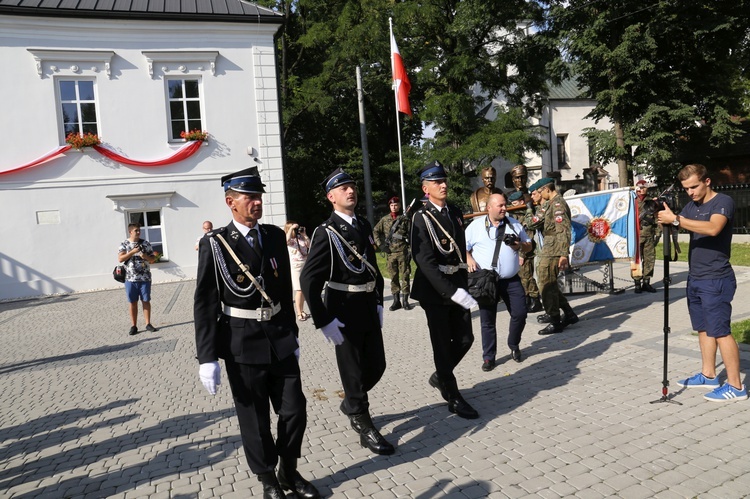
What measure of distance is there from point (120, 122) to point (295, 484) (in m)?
15.8

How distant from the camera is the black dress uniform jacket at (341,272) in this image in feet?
14.1

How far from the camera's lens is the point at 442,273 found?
4918 mm

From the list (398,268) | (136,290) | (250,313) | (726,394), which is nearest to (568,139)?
(398,268)

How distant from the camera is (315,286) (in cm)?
419

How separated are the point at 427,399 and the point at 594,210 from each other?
6.41 m

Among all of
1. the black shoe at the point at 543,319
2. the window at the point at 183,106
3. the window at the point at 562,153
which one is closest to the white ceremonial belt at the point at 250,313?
the black shoe at the point at 543,319

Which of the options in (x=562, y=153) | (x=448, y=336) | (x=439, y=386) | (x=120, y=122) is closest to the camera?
(x=448, y=336)

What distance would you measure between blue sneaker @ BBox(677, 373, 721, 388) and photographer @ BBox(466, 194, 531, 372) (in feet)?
5.76

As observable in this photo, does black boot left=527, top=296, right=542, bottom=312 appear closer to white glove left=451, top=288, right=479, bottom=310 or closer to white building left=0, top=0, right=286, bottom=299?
white glove left=451, top=288, right=479, bottom=310

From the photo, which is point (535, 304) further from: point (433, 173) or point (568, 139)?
point (568, 139)

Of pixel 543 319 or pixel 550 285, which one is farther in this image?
pixel 543 319

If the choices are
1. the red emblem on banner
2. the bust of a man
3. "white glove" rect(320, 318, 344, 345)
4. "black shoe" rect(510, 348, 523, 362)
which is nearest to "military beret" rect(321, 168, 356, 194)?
"white glove" rect(320, 318, 344, 345)

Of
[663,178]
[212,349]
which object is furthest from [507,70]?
[212,349]

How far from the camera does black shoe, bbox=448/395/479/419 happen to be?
189 inches
